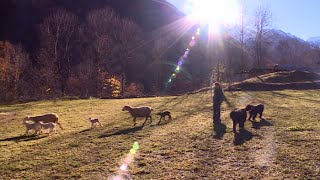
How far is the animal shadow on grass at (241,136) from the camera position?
15938 mm

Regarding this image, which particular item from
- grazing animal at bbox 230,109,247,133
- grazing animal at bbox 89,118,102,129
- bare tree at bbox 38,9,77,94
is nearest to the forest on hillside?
bare tree at bbox 38,9,77,94

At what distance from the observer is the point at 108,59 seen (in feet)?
257

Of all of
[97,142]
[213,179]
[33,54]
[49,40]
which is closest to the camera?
[213,179]

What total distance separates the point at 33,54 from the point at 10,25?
16.5m

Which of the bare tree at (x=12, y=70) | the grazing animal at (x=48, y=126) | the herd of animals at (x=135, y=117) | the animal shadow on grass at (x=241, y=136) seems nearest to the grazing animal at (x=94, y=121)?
the herd of animals at (x=135, y=117)

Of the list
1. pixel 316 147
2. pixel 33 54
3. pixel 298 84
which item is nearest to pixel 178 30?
pixel 33 54

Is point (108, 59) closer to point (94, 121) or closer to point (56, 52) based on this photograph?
point (56, 52)

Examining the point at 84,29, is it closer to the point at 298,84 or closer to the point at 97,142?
the point at 298,84

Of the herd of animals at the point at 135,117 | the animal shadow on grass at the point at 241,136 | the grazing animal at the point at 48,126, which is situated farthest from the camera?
the grazing animal at the point at 48,126

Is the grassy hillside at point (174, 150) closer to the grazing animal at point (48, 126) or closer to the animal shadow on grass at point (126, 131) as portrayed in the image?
the animal shadow on grass at point (126, 131)

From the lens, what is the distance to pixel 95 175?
41.1 ft

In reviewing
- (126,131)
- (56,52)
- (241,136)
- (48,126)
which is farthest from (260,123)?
(56,52)

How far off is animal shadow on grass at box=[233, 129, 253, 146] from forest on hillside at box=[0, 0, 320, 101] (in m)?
31.2

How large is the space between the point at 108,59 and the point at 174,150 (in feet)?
212
